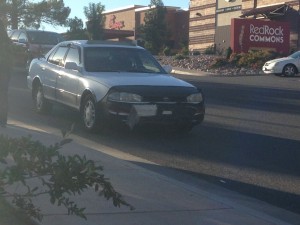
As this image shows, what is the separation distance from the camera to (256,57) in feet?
129

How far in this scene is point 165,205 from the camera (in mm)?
7801

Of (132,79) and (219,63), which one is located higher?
(132,79)

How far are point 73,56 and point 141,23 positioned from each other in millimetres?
54925

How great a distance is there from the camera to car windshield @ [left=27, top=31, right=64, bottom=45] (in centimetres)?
2717

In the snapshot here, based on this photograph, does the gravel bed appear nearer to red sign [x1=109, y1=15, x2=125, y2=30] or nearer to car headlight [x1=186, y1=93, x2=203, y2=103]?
car headlight [x1=186, y1=93, x2=203, y2=103]

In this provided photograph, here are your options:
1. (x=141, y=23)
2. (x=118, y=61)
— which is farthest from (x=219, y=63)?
(x=141, y=23)

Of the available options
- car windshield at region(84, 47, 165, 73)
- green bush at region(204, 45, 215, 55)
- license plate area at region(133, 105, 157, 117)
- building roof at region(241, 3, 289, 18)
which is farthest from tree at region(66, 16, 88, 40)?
license plate area at region(133, 105, 157, 117)

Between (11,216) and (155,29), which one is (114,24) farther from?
(11,216)

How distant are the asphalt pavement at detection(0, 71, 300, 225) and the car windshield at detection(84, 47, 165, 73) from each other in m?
3.83

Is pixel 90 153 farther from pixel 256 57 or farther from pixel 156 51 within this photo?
pixel 156 51

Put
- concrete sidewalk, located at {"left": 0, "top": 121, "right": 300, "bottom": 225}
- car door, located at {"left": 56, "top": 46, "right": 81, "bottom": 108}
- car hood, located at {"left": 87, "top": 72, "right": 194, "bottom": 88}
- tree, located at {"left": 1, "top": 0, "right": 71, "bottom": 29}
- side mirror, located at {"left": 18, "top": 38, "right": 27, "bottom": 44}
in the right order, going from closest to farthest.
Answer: concrete sidewalk, located at {"left": 0, "top": 121, "right": 300, "bottom": 225}
car hood, located at {"left": 87, "top": 72, "right": 194, "bottom": 88}
car door, located at {"left": 56, "top": 46, "right": 81, "bottom": 108}
side mirror, located at {"left": 18, "top": 38, "right": 27, "bottom": 44}
tree, located at {"left": 1, "top": 0, "right": 71, "bottom": 29}

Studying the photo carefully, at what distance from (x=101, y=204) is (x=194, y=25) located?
171 feet

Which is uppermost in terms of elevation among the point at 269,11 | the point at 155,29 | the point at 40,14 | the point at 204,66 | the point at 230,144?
the point at 269,11

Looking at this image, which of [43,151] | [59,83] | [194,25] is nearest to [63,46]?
[59,83]
